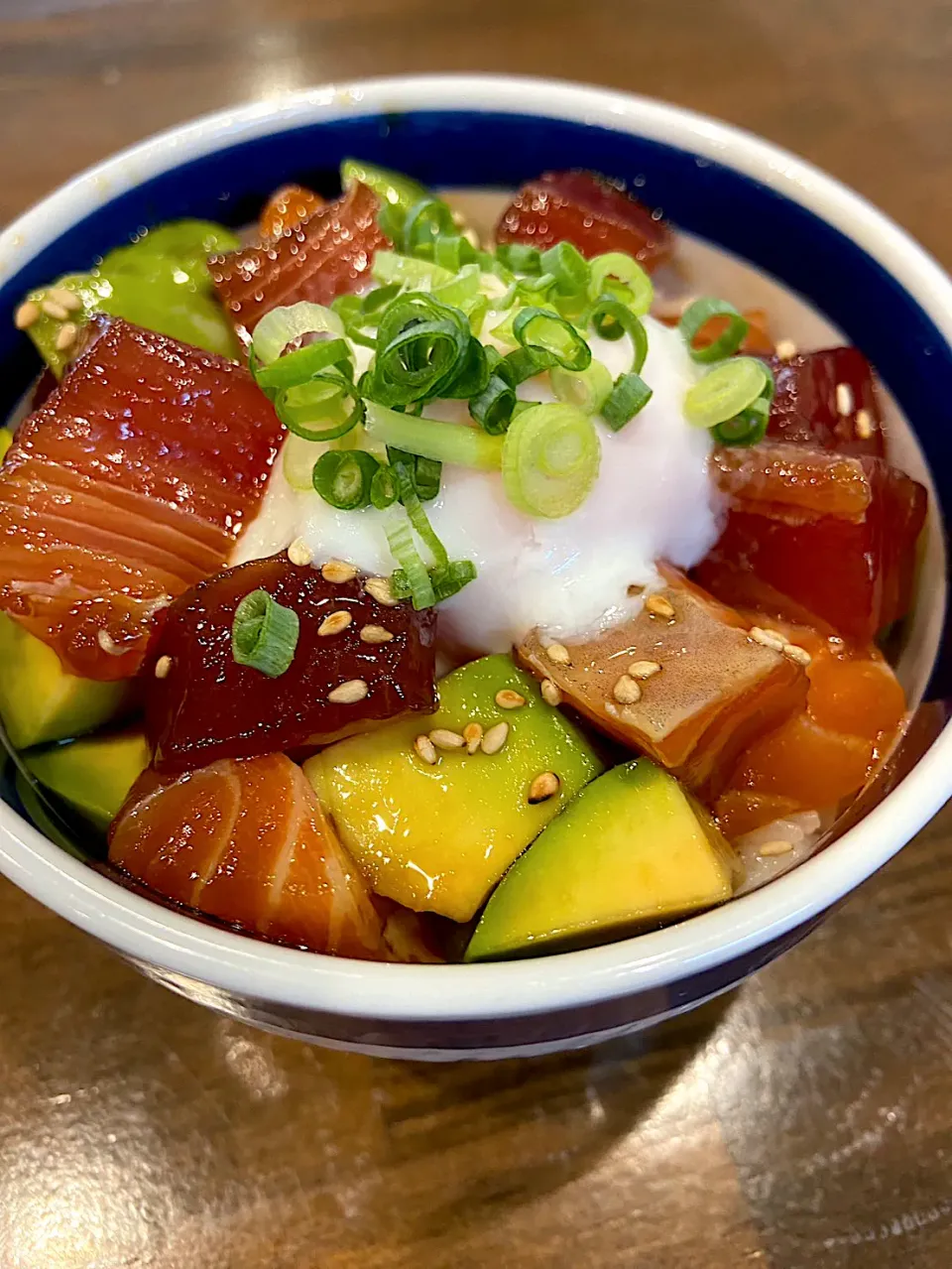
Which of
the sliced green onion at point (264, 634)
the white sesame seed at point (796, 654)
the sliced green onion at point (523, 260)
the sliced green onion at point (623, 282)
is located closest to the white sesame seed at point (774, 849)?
the white sesame seed at point (796, 654)

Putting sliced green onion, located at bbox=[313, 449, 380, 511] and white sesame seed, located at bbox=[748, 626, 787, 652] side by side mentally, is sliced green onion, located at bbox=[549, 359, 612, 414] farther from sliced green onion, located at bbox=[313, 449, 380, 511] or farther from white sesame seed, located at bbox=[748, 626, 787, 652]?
white sesame seed, located at bbox=[748, 626, 787, 652]

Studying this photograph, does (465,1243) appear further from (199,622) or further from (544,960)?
(199,622)

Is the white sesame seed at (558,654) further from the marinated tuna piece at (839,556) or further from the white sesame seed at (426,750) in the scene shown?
the marinated tuna piece at (839,556)

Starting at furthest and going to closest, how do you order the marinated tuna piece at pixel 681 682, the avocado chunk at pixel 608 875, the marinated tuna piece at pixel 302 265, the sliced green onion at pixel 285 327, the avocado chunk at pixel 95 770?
1. the marinated tuna piece at pixel 302 265
2. the sliced green onion at pixel 285 327
3. the avocado chunk at pixel 95 770
4. the marinated tuna piece at pixel 681 682
5. the avocado chunk at pixel 608 875

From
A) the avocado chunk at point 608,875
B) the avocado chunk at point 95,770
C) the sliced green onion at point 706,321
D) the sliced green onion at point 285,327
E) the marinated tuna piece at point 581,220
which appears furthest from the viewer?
the marinated tuna piece at point 581,220

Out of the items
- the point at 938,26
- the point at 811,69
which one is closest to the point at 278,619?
the point at 811,69

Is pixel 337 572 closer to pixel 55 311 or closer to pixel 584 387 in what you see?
pixel 584 387

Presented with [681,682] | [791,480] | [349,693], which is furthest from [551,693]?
[791,480]
